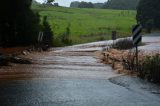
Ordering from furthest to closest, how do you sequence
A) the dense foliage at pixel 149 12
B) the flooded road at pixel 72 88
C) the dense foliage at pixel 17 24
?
the dense foliage at pixel 149 12, the dense foliage at pixel 17 24, the flooded road at pixel 72 88

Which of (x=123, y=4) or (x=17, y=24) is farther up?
(x=123, y=4)

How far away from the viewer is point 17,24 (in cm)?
3853

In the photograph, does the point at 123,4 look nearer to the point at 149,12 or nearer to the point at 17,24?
the point at 149,12

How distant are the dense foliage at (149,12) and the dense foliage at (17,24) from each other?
5436cm

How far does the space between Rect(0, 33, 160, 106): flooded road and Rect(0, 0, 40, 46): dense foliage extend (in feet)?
43.5

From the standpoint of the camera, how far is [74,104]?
42.5ft

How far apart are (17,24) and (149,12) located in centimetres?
5953

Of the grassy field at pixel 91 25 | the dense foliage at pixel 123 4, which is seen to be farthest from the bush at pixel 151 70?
the dense foliage at pixel 123 4

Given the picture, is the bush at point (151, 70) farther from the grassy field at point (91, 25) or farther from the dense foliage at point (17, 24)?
the grassy field at point (91, 25)

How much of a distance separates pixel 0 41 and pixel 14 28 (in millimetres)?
1877

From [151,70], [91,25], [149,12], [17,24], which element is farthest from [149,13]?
[151,70]

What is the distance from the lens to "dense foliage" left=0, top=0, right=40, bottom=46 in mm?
34909

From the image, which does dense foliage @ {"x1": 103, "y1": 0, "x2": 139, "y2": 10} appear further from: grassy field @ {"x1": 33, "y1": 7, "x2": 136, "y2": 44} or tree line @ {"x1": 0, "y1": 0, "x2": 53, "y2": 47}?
tree line @ {"x1": 0, "y1": 0, "x2": 53, "y2": 47}

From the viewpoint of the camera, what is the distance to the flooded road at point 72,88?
13367mm
